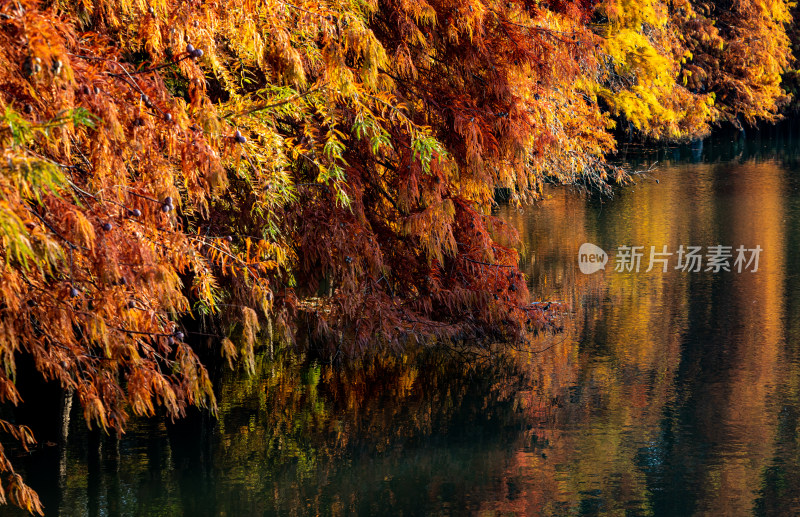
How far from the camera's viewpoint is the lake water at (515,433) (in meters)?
5.98

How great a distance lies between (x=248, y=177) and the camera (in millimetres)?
6914

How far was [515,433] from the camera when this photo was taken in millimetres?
7117

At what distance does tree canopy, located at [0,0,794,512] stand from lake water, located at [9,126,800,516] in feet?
1.41

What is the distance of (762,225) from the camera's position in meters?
16.0

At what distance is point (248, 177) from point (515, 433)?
267cm

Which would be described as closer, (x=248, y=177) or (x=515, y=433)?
(x=248, y=177)

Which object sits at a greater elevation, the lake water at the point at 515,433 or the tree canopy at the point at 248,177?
the tree canopy at the point at 248,177

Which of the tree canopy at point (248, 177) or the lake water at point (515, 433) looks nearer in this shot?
the tree canopy at point (248, 177)

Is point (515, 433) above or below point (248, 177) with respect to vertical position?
below

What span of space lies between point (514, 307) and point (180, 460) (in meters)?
3.67

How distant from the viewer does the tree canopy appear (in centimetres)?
464

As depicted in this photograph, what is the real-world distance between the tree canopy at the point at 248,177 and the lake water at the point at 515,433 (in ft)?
1.41

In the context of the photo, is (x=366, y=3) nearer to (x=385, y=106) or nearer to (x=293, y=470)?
(x=385, y=106)

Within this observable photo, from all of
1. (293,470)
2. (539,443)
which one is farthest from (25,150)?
(539,443)
